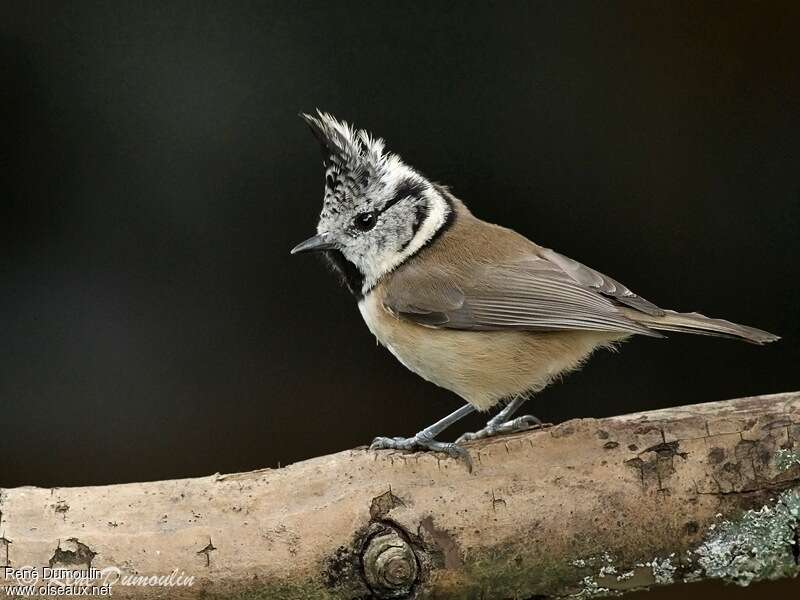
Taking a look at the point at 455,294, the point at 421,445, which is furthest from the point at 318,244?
the point at 421,445

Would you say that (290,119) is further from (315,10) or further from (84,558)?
(84,558)

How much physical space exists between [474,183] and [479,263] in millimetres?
1037

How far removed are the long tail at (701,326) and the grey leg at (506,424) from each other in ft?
1.36

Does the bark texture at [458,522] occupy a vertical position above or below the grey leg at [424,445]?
below

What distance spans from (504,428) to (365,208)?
0.77m

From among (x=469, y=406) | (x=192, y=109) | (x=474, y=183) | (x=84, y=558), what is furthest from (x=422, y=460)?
(x=192, y=109)

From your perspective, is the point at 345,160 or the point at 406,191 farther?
the point at 406,191

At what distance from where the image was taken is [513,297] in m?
2.93

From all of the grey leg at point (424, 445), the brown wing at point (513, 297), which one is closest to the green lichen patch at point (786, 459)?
the brown wing at point (513, 297)

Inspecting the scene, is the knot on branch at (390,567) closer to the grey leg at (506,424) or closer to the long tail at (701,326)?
the grey leg at (506,424)

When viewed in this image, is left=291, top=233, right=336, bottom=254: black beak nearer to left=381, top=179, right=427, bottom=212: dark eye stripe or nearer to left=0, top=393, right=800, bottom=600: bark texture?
left=381, top=179, right=427, bottom=212: dark eye stripe

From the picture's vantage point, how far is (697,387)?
4051mm

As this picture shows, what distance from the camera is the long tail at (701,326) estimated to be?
102 inches

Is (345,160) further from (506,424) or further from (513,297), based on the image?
(506,424)
